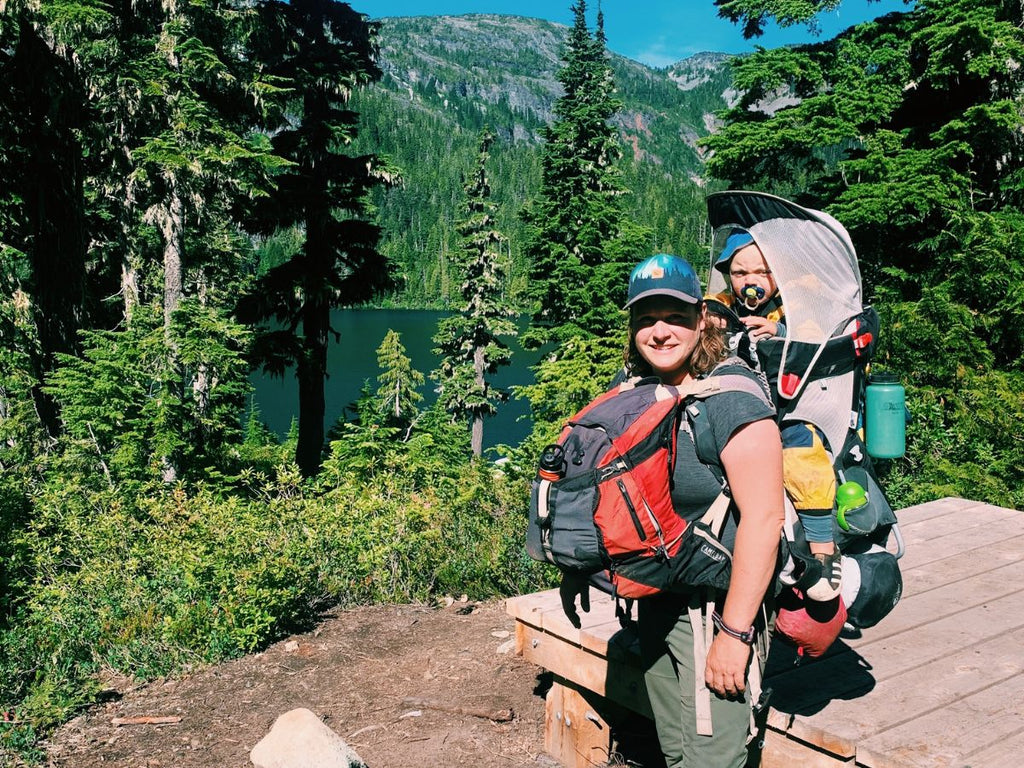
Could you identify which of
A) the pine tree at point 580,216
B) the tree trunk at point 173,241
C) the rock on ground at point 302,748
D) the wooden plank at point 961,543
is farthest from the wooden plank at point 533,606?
the pine tree at point 580,216

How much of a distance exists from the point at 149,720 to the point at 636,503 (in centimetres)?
376

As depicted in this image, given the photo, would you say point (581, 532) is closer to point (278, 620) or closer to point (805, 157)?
point (278, 620)

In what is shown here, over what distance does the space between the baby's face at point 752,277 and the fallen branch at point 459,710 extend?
2870mm

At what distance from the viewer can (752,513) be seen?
84.7 inches

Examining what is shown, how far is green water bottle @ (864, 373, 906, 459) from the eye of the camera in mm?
2996

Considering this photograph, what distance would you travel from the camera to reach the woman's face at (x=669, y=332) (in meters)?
2.44

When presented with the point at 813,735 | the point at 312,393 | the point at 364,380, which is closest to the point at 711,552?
the point at 813,735

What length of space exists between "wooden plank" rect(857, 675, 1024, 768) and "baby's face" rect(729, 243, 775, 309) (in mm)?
1646

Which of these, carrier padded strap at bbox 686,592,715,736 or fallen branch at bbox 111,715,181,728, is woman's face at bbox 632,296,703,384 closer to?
carrier padded strap at bbox 686,592,715,736

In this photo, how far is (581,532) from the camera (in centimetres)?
228

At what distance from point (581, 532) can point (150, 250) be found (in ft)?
56.9

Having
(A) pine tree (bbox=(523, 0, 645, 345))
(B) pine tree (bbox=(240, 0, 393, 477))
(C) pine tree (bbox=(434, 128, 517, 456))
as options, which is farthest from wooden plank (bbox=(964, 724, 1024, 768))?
(C) pine tree (bbox=(434, 128, 517, 456))

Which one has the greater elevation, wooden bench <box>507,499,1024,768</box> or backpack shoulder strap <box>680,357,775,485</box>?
backpack shoulder strap <box>680,357,775,485</box>

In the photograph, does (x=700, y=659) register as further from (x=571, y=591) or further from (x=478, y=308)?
(x=478, y=308)
